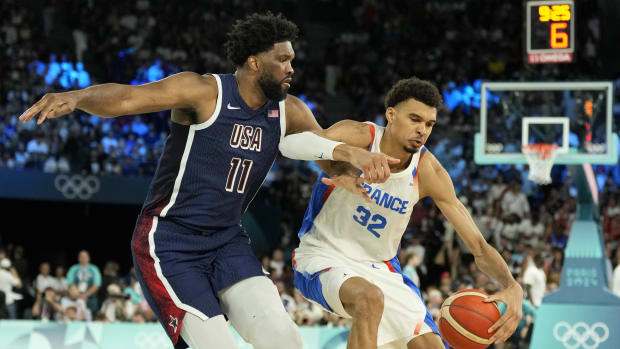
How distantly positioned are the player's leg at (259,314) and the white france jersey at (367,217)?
1035mm

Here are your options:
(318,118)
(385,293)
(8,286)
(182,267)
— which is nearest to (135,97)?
(182,267)

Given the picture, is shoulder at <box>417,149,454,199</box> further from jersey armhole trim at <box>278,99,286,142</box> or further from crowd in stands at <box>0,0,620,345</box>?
crowd in stands at <box>0,0,620,345</box>

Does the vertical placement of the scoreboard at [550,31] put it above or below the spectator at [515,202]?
above

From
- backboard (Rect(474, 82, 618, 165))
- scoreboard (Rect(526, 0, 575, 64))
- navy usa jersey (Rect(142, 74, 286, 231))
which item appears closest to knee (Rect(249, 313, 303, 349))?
navy usa jersey (Rect(142, 74, 286, 231))

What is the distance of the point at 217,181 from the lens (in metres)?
4.75

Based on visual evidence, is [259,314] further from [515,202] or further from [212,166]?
[515,202]

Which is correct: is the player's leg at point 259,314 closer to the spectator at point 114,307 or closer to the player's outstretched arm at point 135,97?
the player's outstretched arm at point 135,97

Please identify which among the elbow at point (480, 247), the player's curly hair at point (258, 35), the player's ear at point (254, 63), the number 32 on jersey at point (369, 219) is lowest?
the elbow at point (480, 247)

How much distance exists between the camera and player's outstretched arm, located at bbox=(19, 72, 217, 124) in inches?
168

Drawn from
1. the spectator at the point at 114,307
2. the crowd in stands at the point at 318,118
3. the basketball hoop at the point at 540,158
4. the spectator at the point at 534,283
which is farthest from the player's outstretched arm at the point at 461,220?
the spectator at the point at 114,307

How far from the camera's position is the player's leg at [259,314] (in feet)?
14.8

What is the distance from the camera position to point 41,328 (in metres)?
10.7

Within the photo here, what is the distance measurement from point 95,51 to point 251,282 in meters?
15.9

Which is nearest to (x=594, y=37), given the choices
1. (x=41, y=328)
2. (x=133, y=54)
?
(x=133, y=54)
